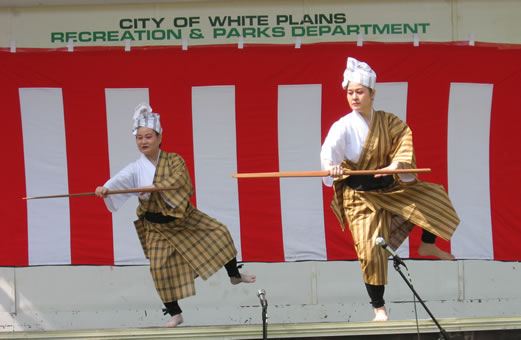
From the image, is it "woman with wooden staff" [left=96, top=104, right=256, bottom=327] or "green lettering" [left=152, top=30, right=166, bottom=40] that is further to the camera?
"green lettering" [left=152, top=30, right=166, bottom=40]

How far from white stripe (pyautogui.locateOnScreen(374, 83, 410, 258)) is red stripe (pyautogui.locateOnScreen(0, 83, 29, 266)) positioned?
105 inches

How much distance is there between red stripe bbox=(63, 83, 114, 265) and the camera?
19.1ft

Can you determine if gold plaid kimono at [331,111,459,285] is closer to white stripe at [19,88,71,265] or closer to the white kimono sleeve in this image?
the white kimono sleeve

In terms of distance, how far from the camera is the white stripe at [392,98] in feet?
19.2

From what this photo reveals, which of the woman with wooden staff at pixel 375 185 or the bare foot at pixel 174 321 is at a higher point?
the woman with wooden staff at pixel 375 185

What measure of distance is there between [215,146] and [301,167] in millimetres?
661

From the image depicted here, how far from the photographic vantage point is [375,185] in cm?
468

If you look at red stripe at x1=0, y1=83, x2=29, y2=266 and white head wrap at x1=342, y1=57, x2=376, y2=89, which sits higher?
white head wrap at x1=342, y1=57, x2=376, y2=89

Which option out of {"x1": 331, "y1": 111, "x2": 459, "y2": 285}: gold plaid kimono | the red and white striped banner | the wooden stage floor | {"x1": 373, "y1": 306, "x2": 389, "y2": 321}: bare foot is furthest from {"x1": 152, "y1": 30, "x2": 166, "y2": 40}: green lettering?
{"x1": 373, "y1": 306, "x2": 389, "y2": 321}: bare foot

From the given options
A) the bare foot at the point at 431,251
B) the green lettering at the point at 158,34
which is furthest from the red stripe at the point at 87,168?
the bare foot at the point at 431,251

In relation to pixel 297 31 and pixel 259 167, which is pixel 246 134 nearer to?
pixel 259 167

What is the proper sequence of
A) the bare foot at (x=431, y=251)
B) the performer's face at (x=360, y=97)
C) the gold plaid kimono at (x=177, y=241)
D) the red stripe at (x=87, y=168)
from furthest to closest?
the red stripe at (x=87, y=168) < the bare foot at (x=431, y=251) < the gold plaid kimono at (x=177, y=241) < the performer's face at (x=360, y=97)

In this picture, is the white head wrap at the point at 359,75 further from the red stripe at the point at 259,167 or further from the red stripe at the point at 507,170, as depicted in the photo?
A: the red stripe at the point at 507,170

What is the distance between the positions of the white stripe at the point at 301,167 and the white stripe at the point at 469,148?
994 mm
